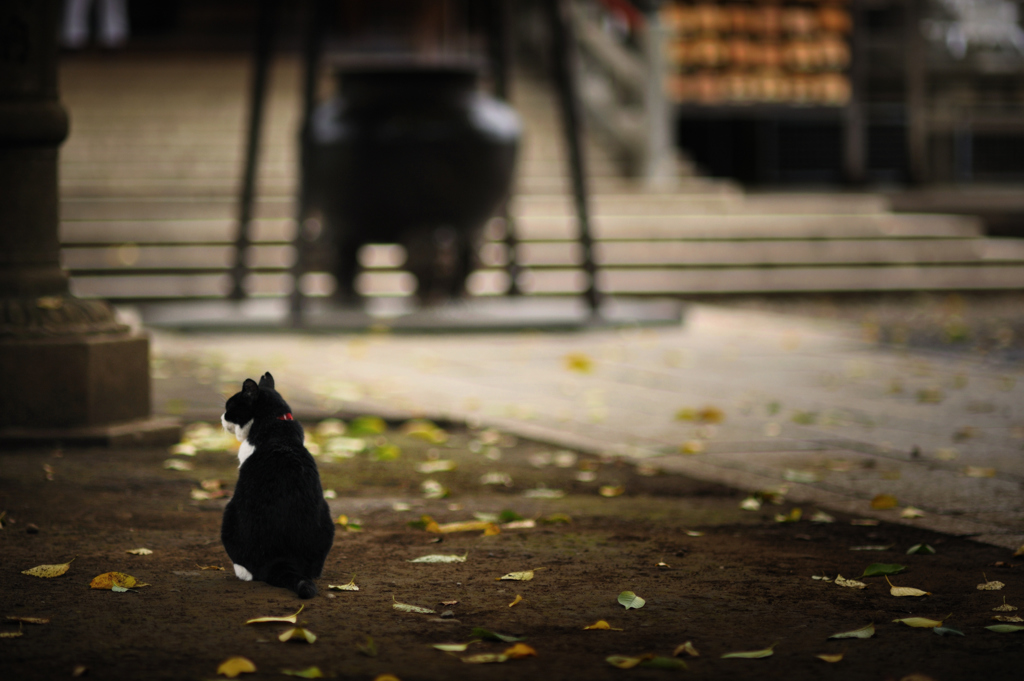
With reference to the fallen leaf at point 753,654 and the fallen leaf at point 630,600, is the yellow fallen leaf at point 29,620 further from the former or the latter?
the fallen leaf at point 753,654

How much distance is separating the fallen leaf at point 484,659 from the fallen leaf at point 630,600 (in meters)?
0.54

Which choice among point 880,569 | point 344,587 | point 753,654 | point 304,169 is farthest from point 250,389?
point 304,169

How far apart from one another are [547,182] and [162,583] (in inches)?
510

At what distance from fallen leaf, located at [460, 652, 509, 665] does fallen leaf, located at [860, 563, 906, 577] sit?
126cm

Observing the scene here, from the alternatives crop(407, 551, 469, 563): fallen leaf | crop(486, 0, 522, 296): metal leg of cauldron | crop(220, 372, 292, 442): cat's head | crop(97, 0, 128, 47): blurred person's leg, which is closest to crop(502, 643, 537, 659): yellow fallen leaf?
crop(407, 551, 469, 563): fallen leaf

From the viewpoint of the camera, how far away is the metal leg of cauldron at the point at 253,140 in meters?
11.1

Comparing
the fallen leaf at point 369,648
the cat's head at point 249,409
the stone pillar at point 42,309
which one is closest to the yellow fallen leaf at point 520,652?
the fallen leaf at point 369,648

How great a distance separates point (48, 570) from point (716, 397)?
450 cm

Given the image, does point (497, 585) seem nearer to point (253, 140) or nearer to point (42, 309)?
point (42, 309)

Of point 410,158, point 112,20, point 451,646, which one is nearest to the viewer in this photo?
point 451,646

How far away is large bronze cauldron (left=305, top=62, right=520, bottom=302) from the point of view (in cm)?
1037

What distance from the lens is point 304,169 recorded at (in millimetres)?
10586

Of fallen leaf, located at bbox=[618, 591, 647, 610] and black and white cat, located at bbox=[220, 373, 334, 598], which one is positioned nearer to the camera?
fallen leaf, located at bbox=[618, 591, 647, 610]

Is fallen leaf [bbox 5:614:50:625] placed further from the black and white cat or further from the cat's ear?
the cat's ear
